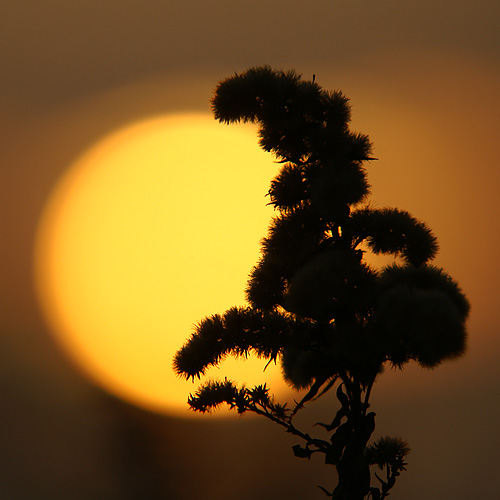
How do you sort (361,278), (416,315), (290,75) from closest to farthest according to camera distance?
(416,315) < (361,278) < (290,75)

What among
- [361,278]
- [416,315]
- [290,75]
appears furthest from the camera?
[290,75]

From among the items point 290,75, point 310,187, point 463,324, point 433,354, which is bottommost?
point 433,354

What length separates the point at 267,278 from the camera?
3.04 meters

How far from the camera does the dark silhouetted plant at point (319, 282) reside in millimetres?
2742

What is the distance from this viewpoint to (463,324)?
2.55 meters

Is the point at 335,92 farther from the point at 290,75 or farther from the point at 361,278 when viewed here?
the point at 361,278

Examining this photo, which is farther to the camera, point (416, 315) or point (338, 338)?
point (338, 338)

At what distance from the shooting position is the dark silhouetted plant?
2742 millimetres

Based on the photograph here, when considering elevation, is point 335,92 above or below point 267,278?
above

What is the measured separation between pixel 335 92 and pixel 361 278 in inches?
35.3

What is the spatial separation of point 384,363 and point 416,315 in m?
0.60

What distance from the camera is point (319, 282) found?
2.65 m

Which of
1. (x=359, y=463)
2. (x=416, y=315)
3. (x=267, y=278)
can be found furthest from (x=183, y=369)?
(x=416, y=315)

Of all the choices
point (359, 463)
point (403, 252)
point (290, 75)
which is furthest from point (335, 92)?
point (359, 463)
